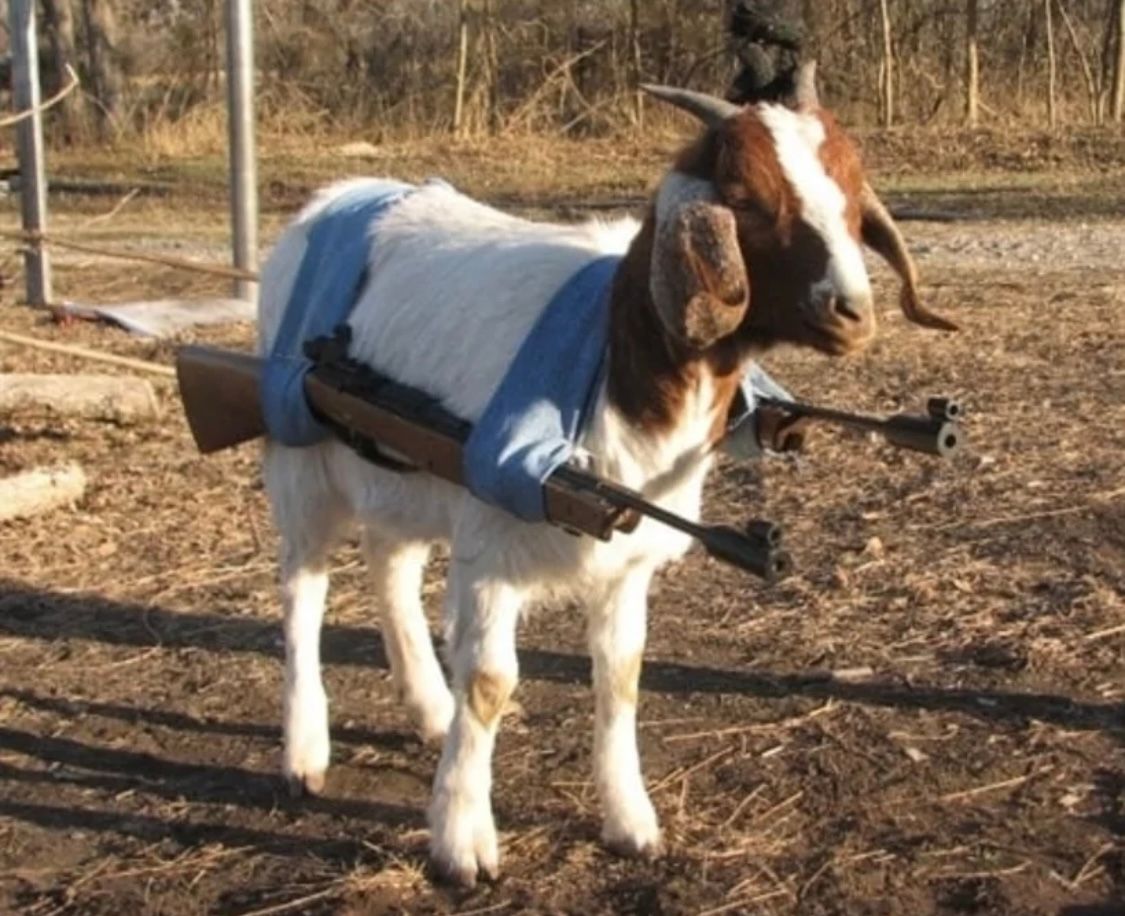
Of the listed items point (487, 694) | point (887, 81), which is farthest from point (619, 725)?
point (887, 81)

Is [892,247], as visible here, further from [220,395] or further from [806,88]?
[220,395]

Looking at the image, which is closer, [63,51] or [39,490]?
[39,490]

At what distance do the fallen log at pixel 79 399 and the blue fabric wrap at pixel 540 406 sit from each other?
5.01 metres

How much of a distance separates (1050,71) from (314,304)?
58.8 feet

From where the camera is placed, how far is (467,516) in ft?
14.6

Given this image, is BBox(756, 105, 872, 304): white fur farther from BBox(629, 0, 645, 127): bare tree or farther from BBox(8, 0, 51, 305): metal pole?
BBox(629, 0, 645, 127): bare tree

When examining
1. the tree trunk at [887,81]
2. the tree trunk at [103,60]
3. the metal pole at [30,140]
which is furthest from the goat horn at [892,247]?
the tree trunk at [103,60]

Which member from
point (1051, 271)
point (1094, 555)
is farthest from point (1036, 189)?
point (1094, 555)

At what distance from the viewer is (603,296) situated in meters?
4.32

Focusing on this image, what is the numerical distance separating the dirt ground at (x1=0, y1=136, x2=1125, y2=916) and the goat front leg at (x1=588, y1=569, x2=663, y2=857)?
0.29 ft

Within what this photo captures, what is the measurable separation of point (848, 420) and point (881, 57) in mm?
19195

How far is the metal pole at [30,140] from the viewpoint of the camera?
11.7m

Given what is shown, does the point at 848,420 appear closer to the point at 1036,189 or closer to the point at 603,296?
the point at 603,296

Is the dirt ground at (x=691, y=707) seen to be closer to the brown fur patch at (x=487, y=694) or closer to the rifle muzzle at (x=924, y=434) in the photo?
the brown fur patch at (x=487, y=694)
